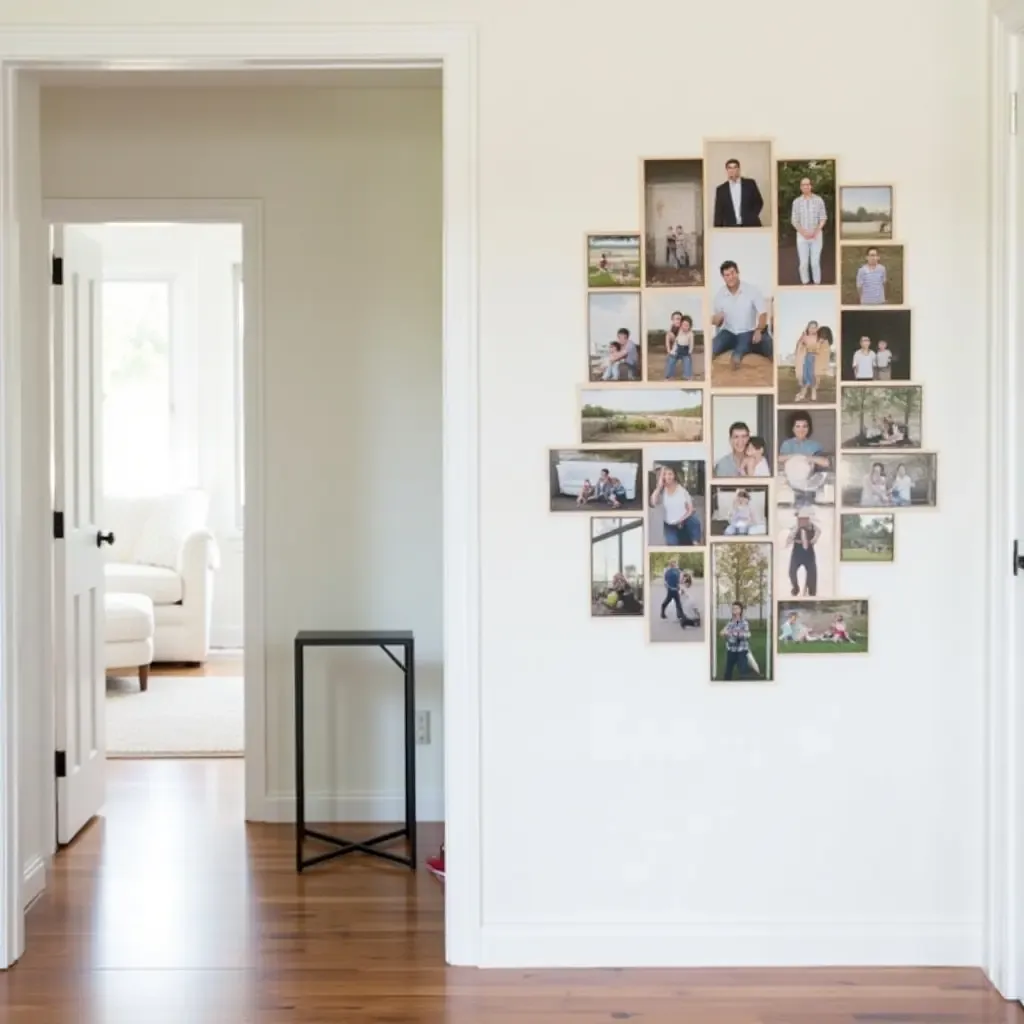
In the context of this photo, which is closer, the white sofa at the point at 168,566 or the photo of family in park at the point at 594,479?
the photo of family in park at the point at 594,479

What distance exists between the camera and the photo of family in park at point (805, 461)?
302 centimetres

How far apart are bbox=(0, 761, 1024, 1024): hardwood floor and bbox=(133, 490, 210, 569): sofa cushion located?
3352mm

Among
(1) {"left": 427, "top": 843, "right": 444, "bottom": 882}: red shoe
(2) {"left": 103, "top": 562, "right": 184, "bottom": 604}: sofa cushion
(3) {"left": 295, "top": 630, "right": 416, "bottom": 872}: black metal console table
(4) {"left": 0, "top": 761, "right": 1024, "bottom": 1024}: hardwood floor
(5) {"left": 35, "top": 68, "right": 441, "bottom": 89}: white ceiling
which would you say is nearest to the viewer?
(4) {"left": 0, "top": 761, "right": 1024, "bottom": 1024}: hardwood floor

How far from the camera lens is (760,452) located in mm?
3025

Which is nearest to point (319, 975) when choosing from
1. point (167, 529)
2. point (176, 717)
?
point (176, 717)

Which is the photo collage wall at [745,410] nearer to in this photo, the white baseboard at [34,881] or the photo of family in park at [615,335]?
the photo of family in park at [615,335]

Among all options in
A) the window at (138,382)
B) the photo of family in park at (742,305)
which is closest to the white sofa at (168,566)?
the window at (138,382)

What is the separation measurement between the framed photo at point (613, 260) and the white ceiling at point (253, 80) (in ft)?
4.13

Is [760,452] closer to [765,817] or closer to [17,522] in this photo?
[765,817]

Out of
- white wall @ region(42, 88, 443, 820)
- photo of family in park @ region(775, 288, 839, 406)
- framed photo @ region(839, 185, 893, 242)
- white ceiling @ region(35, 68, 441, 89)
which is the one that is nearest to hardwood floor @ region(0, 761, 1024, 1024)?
white wall @ region(42, 88, 443, 820)

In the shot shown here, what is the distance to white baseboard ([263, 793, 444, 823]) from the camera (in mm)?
4305

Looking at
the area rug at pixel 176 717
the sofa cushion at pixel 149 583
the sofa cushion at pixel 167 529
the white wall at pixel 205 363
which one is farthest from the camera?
the white wall at pixel 205 363

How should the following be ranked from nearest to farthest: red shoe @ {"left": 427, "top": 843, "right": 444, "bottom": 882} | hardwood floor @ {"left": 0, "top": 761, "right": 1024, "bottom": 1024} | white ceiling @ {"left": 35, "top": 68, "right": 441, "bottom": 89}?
hardwood floor @ {"left": 0, "top": 761, "right": 1024, "bottom": 1024}
red shoe @ {"left": 427, "top": 843, "right": 444, "bottom": 882}
white ceiling @ {"left": 35, "top": 68, "right": 441, "bottom": 89}

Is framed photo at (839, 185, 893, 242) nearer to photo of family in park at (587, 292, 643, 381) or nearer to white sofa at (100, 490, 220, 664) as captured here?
photo of family in park at (587, 292, 643, 381)
